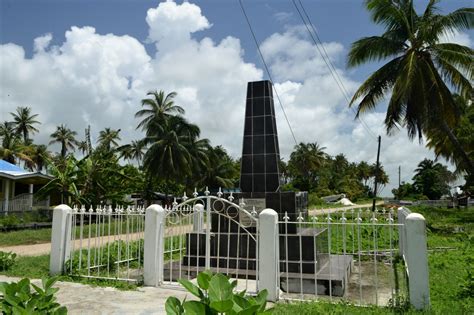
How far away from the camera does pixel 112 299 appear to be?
5703 mm

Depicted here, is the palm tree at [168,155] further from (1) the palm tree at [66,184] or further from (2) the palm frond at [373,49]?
(2) the palm frond at [373,49]

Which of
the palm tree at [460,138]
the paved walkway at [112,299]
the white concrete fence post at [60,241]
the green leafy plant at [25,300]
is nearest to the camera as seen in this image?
the green leafy plant at [25,300]

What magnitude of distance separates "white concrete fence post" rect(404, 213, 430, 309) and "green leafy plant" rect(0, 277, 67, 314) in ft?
14.4

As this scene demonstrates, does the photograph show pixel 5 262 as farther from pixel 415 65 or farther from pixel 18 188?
pixel 18 188

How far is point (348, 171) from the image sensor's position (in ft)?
234

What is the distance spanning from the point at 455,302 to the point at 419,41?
1524 centimetres

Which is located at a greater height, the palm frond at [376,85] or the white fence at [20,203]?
the palm frond at [376,85]

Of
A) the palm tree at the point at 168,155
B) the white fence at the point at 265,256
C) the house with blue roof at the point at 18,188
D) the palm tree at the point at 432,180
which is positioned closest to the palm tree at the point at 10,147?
the house with blue roof at the point at 18,188

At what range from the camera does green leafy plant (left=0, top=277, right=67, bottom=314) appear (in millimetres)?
1902

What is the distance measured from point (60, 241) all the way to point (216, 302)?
6.56 meters

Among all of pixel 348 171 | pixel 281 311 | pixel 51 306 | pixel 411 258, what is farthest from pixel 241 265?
pixel 348 171

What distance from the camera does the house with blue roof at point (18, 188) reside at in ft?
77.0

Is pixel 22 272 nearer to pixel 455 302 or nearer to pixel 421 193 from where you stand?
pixel 455 302

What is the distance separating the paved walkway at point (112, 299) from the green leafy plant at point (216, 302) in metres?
3.66
